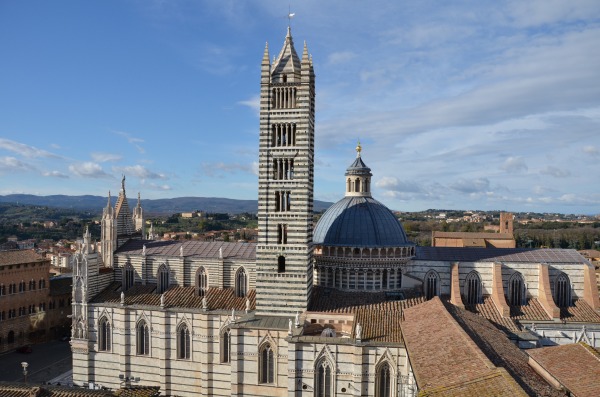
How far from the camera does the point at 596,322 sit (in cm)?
2875

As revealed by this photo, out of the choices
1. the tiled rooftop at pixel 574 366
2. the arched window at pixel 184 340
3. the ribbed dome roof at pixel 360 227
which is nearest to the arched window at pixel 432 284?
the ribbed dome roof at pixel 360 227

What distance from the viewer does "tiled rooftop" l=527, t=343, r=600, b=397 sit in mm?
15258

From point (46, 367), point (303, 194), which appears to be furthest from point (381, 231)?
point (46, 367)

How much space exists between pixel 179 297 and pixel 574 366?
82.0 ft

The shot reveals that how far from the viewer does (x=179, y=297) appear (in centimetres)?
3341

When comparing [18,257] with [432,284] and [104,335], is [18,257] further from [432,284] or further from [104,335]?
[432,284]

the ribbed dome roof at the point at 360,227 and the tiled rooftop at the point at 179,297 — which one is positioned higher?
the ribbed dome roof at the point at 360,227

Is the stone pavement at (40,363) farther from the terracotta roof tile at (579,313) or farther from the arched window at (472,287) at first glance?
the terracotta roof tile at (579,313)

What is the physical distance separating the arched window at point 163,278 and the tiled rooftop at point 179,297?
591 millimetres

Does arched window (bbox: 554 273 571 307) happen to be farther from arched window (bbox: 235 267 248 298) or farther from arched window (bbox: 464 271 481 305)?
arched window (bbox: 235 267 248 298)

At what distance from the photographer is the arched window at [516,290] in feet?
104

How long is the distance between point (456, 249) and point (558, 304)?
7.52 metres

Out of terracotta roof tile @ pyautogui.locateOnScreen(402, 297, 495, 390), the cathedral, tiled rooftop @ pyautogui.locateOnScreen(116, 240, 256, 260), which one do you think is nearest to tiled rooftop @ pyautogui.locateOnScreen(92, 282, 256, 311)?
the cathedral

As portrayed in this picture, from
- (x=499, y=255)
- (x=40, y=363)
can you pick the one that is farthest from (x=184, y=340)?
(x=499, y=255)
